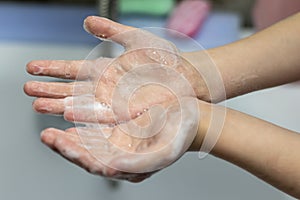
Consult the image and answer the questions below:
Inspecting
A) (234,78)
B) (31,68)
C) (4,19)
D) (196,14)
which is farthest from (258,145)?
(4,19)

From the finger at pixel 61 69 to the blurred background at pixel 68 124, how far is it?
57cm

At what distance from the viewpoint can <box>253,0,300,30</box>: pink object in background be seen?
135cm

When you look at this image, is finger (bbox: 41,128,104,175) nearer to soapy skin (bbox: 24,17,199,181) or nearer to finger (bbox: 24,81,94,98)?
soapy skin (bbox: 24,17,199,181)

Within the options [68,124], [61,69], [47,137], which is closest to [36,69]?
[61,69]

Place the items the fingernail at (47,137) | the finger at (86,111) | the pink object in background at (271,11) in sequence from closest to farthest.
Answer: the fingernail at (47,137) < the finger at (86,111) < the pink object in background at (271,11)

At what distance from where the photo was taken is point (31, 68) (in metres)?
0.76

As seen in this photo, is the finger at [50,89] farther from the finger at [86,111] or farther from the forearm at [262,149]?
the forearm at [262,149]

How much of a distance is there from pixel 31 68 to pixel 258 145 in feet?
1.05

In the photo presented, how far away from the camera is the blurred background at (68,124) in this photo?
4.48 ft

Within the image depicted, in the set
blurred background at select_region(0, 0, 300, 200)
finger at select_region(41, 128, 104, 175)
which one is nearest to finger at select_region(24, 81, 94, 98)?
finger at select_region(41, 128, 104, 175)

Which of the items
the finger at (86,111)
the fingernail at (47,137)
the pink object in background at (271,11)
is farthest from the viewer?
the pink object in background at (271,11)

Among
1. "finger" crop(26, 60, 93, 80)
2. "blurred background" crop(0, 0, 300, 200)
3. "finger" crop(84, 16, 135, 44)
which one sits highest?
"finger" crop(84, 16, 135, 44)

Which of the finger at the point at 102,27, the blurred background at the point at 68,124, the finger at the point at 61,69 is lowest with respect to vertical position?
the blurred background at the point at 68,124

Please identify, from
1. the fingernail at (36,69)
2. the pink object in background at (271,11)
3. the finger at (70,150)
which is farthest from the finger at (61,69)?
the pink object in background at (271,11)
